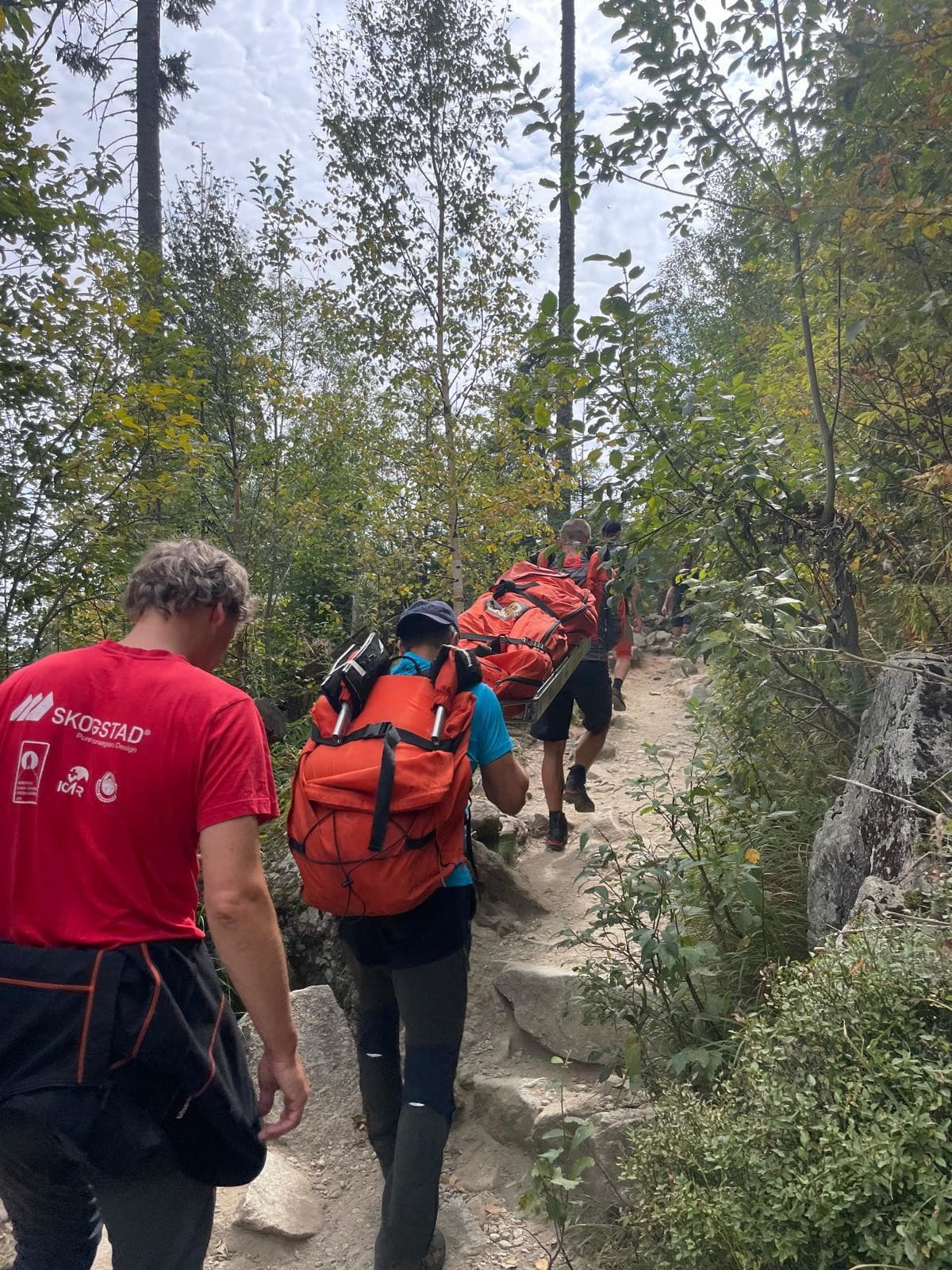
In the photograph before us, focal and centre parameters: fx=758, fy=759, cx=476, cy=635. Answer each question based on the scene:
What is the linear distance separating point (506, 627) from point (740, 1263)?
2486mm

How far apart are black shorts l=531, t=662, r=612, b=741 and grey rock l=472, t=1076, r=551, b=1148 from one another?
225 cm

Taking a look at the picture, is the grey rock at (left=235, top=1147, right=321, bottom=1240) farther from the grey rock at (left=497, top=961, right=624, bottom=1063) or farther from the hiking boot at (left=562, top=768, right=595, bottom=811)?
the hiking boot at (left=562, top=768, right=595, bottom=811)

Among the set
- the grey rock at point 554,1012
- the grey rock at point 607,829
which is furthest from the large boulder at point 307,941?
the grey rock at point 607,829

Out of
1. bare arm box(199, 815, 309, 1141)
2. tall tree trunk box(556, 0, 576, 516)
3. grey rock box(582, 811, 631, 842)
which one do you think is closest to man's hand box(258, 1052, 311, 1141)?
bare arm box(199, 815, 309, 1141)

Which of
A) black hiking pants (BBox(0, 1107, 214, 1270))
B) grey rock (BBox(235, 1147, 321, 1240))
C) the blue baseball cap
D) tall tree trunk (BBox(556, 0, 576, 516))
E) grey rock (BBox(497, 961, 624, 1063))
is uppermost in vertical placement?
tall tree trunk (BBox(556, 0, 576, 516))

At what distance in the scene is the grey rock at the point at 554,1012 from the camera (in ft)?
10.8

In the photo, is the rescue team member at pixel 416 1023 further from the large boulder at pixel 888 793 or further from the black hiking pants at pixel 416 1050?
the large boulder at pixel 888 793

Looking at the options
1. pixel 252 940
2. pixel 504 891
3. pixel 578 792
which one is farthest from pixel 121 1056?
pixel 578 792

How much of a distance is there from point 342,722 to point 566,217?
14.2m

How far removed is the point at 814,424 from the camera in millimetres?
4980

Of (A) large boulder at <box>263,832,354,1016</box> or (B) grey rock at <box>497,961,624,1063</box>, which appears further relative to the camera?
(A) large boulder at <box>263,832,354,1016</box>

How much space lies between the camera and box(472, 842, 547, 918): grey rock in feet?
15.4

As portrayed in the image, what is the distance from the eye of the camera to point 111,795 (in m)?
1.64

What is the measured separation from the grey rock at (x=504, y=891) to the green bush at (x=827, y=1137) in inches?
104
